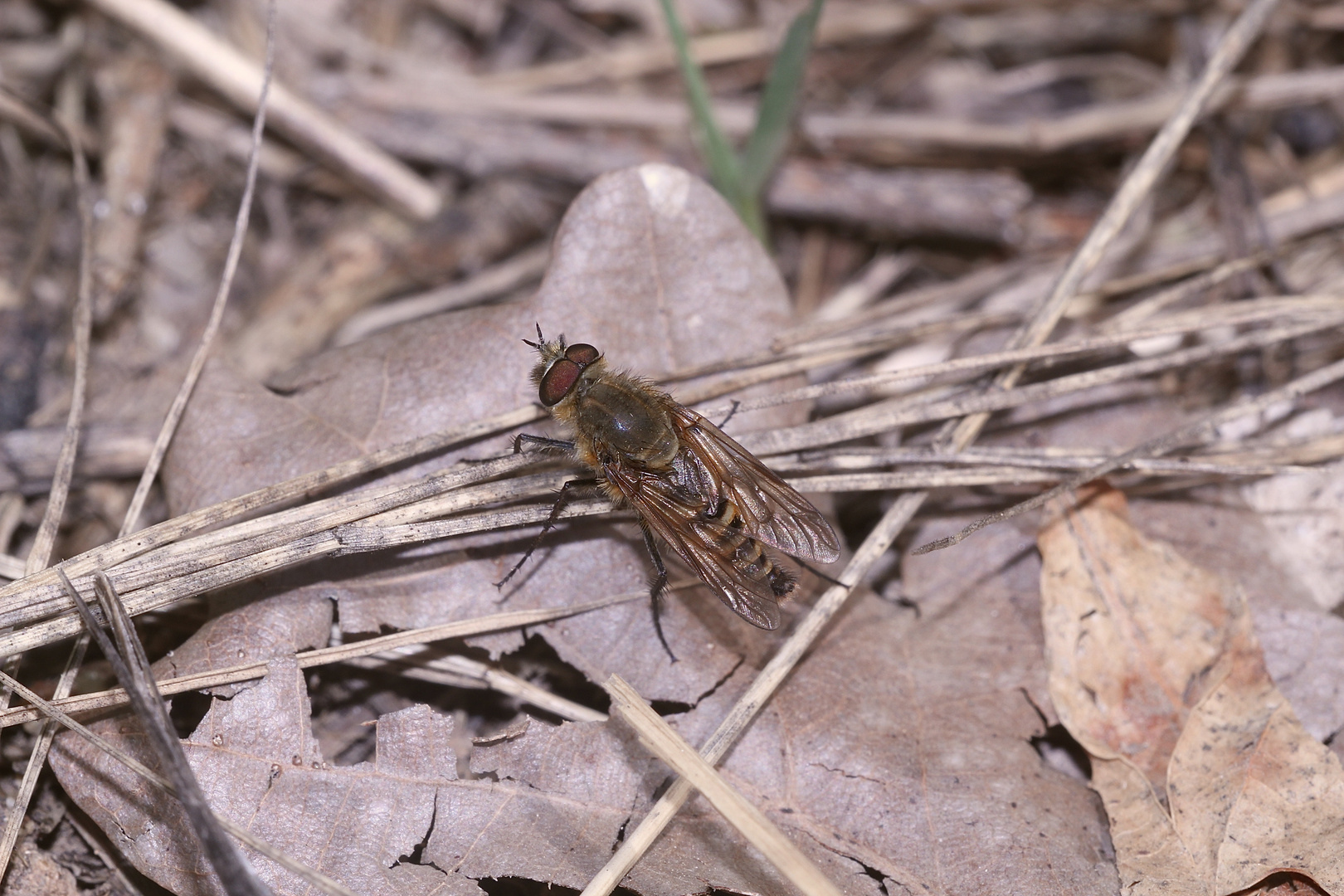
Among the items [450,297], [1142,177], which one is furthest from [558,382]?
[1142,177]

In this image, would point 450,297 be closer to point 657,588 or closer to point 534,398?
point 534,398

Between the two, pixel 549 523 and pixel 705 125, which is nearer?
pixel 549 523

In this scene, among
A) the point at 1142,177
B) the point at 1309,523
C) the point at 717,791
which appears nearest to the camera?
the point at 717,791

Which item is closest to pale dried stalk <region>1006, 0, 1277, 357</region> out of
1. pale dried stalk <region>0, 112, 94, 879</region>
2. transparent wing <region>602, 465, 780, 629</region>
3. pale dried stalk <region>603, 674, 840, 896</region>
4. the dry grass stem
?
transparent wing <region>602, 465, 780, 629</region>

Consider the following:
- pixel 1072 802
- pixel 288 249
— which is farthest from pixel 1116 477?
pixel 288 249

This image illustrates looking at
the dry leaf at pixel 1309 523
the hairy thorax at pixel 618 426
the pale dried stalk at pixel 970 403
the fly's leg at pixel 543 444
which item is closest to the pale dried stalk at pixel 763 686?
the pale dried stalk at pixel 970 403

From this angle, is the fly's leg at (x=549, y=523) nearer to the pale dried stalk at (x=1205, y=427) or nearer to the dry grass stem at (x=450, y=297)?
the pale dried stalk at (x=1205, y=427)

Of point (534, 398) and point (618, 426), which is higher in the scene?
point (534, 398)
